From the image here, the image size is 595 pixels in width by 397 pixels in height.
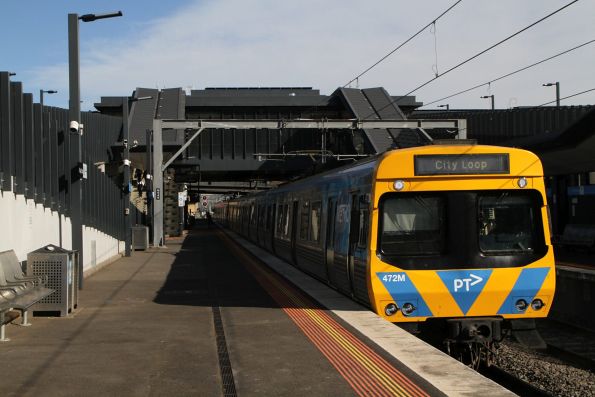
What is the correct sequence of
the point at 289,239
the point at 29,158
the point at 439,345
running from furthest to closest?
the point at 289,239 → the point at 29,158 → the point at 439,345

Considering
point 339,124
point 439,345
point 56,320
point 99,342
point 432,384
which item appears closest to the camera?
point 432,384

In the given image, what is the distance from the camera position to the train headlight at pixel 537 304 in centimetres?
886

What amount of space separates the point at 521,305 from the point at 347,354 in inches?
107

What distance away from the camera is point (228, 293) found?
527 inches

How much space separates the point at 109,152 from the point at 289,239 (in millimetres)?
12927

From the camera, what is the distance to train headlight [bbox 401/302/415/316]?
884cm

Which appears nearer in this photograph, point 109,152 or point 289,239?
point 289,239

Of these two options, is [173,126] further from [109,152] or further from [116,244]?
[116,244]

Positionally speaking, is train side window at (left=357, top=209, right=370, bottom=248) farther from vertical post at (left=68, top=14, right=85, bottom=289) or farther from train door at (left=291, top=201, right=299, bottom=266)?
train door at (left=291, top=201, right=299, bottom=266)

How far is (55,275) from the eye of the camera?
10.5m

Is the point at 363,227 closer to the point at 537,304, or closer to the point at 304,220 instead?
the point at 537,304

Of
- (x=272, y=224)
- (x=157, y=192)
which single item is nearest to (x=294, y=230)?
(x=272, y=224)

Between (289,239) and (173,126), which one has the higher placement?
(173,126)

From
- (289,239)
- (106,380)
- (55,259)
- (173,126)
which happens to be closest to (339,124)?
(173,126)
